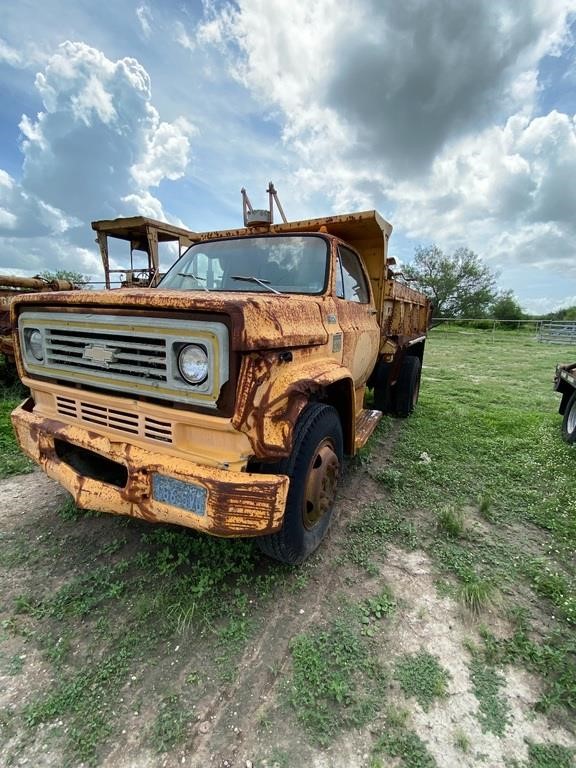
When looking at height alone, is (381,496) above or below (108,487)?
below

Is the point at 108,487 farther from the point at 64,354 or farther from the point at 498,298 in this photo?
the point at 498,298

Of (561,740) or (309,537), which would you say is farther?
(309,537)

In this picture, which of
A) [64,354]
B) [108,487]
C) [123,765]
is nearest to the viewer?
[123,765]

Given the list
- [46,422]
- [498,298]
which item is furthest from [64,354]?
[498,298]

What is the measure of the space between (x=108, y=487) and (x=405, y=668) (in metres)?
1.78

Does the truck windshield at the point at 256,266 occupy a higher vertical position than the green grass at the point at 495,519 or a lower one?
higher

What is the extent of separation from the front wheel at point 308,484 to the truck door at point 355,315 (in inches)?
27.4

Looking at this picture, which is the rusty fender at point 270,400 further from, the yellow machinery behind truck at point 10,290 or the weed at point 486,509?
the yellow machinery behind truck at point 10,290

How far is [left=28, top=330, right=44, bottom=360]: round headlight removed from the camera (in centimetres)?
257

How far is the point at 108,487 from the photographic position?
2.20m

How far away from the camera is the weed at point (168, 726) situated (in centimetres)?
158

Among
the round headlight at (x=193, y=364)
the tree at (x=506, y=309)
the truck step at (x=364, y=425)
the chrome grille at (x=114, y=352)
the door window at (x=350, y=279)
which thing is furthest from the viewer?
the tree at (x=506, y=309)

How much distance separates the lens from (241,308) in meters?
1.78

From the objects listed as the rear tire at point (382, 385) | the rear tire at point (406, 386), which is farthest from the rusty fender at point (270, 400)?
the rear tire at point (406, 386)
